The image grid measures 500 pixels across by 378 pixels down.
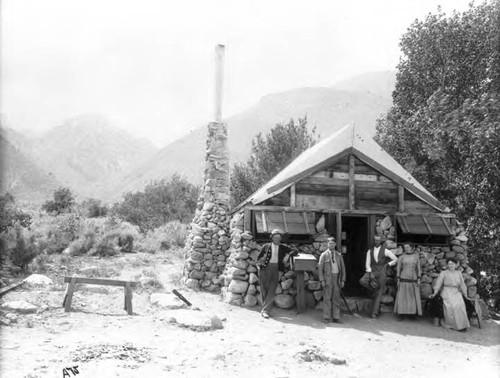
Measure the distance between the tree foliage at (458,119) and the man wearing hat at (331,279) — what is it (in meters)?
5.61

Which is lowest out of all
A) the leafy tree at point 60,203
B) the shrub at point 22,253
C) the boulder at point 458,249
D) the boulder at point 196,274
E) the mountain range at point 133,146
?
the boulder at point 196,274

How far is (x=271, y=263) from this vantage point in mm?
10430

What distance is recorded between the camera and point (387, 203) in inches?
466

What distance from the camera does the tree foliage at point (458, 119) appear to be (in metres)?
14.2

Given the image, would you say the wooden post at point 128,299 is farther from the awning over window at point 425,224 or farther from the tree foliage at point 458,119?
the tree foliage at point 458,119

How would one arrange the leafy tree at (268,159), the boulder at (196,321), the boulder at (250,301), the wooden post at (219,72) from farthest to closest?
the leafy tree at (268,159) < the wooden post at (219,72) < the boulder at (250,301) < the boulder at (196,321)

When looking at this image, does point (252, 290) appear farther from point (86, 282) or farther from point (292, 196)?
point (86, 282)

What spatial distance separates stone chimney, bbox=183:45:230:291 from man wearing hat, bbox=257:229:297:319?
10.5 feet

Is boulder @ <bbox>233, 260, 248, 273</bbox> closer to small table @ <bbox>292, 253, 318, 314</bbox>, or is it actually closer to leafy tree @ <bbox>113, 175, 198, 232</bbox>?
small table @ <bbox>292, 253, 318, 314</bbox>

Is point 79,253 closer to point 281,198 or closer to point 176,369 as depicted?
point 281,198

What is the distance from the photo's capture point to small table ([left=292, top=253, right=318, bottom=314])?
407 inches

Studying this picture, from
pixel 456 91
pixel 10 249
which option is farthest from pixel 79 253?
pixel 456 91

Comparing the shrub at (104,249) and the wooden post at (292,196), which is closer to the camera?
the wooden post at (292,196)

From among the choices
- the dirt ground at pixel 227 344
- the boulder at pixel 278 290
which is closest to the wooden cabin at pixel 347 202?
the boulder at pixel 278 290
